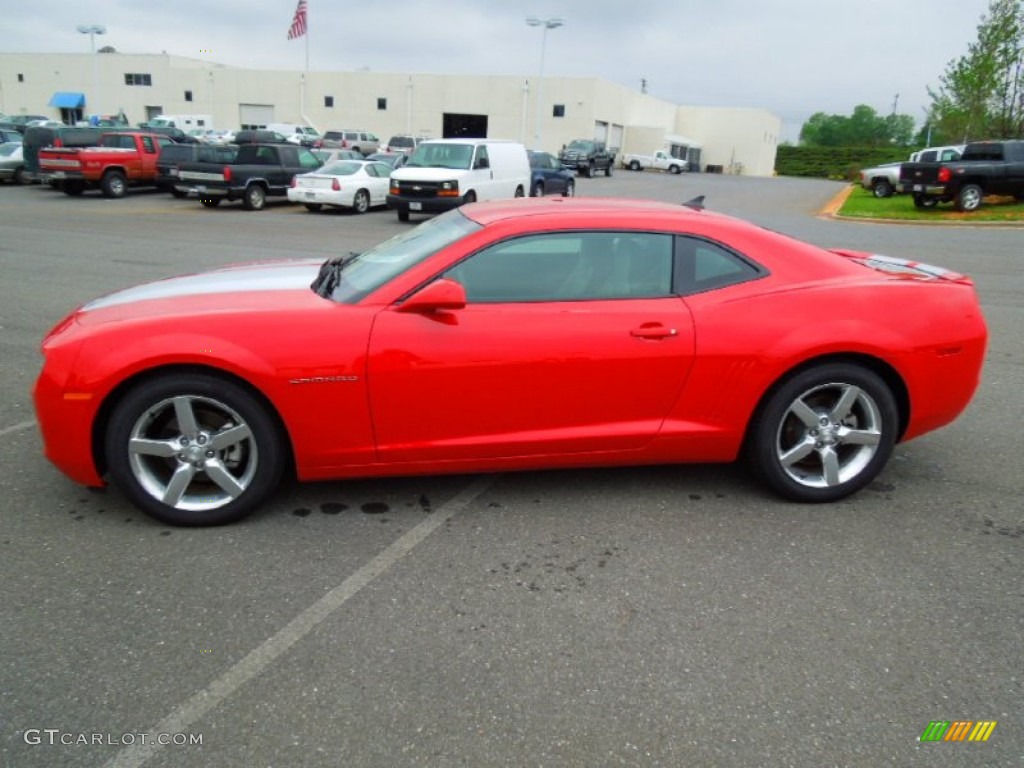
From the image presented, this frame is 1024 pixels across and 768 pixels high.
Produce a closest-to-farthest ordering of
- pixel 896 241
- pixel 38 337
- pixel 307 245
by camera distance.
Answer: pixel 38 337, pixel 307 245, pixel 896 241

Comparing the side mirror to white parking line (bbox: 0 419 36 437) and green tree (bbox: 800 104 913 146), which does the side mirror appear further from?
green tree (bbox: 800 104 913 146)

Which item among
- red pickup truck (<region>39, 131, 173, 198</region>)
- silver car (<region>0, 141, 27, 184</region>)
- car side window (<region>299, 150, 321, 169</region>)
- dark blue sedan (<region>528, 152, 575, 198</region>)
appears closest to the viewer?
red pickup truck (<region>39, 131, 173, 198</region>)

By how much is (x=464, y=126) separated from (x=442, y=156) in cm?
4746

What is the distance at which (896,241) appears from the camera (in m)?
16.1

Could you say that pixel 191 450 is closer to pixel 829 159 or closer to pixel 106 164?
pixel 106 164

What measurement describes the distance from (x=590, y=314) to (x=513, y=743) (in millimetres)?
1977

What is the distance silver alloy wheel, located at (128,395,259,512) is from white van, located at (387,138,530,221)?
1484cm

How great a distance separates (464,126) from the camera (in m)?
64.2

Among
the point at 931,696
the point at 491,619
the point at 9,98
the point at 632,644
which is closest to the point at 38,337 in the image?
the point at 491,619

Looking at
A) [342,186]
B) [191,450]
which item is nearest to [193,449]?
[191,450]

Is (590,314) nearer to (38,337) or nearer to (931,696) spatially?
(931,696)

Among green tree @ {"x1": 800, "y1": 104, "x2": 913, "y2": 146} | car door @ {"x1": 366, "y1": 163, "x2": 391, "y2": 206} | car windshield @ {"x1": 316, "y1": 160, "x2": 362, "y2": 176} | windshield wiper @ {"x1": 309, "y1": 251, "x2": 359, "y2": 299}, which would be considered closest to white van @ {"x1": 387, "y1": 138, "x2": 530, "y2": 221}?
car door @ {"x1": 366, "y1": 163, "x2": 391, "y2": 206}

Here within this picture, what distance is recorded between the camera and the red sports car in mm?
3453

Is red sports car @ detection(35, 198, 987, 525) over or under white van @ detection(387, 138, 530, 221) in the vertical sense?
under
